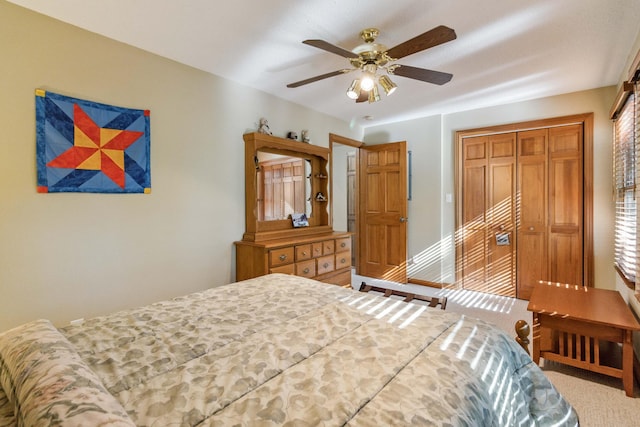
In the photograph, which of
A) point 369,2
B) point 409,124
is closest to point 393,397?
point 369,2

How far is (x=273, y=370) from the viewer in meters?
1.01

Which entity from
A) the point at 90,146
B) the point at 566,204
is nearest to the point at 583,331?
the point at 566,204

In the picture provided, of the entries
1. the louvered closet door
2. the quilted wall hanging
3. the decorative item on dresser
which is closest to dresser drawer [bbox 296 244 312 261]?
the decorative item on dresser

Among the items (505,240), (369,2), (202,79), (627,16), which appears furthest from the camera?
(505,240)

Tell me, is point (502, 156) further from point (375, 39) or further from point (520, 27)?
point (375, 39)

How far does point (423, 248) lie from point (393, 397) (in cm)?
386

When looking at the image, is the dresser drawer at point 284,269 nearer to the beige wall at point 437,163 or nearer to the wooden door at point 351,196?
the beige wall at point 437,163

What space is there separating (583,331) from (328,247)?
2.31 metres

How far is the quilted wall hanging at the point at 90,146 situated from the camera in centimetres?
201

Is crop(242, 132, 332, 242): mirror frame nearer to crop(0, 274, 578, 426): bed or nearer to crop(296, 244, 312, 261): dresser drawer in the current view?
crop(296, 244, 312, 261): dresser drawer

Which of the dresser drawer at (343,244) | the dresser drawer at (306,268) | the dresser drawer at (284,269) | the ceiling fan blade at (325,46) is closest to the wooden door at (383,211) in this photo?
the dresser drawer at (343,244)

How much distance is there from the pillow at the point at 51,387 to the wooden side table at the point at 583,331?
2488mm

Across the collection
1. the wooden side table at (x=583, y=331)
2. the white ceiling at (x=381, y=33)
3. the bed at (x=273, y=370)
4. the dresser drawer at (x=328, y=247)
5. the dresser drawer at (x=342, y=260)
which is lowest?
the wooden side table at (x=583, y=331)

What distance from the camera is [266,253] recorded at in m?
2.91
